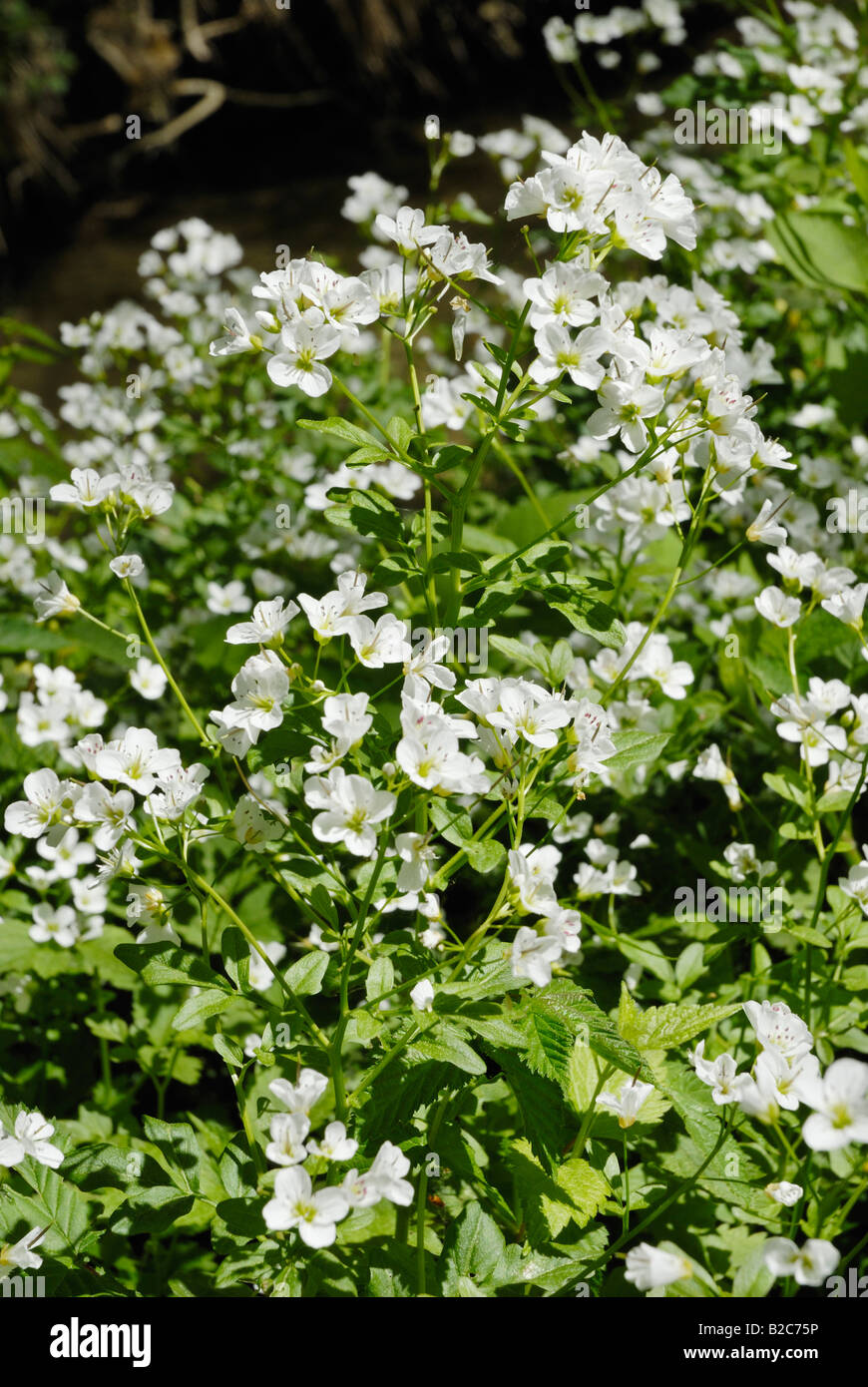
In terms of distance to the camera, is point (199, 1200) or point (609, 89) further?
point (609, 89)

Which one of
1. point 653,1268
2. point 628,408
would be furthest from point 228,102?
point 653,1268

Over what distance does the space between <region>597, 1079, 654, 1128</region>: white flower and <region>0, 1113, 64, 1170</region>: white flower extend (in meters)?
0.68

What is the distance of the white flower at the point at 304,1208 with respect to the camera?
1.12 meters

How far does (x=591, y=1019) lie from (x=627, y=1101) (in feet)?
0.47

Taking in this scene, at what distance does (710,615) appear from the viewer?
7.86 feet

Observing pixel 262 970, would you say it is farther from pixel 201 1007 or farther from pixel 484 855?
pixel 484 855

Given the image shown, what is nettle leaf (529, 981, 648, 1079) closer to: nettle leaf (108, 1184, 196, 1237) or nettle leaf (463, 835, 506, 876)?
nettle leaf (463, 835, 506, 876)

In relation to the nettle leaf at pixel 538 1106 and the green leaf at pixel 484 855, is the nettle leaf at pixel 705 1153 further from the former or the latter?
the green leaf at pixel 484 855

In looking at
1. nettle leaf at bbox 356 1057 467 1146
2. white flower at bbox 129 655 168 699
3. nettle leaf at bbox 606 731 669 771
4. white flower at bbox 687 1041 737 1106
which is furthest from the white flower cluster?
white flower at bbox 129 655 168 699

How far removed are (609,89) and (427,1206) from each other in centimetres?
628

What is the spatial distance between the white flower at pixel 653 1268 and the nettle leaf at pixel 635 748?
1.93ft

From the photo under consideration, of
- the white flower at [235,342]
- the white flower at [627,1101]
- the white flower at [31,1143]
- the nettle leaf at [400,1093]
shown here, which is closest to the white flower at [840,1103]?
the white flower at [627,1101]

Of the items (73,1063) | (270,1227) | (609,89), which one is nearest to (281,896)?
(73,1063)
